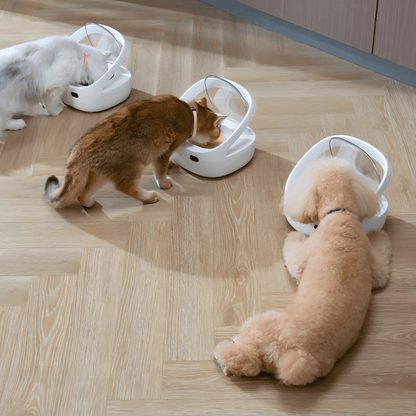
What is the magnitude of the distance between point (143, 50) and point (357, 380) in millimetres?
2081

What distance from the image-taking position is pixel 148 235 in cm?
175

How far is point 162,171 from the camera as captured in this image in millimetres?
1865

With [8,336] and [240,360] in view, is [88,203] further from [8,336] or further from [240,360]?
[240,360]

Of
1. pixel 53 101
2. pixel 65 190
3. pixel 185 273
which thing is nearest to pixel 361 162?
pixel 185 273

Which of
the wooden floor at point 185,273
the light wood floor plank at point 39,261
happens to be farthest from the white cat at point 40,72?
the light wood floor plank at point 39,261

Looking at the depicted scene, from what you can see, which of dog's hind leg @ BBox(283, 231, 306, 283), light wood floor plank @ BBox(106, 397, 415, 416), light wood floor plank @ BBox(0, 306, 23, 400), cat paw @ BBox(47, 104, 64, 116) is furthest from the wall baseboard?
light wood floor plank @ BBox(0, 306, 23, 400)

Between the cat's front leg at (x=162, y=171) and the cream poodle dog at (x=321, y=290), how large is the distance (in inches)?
21.6

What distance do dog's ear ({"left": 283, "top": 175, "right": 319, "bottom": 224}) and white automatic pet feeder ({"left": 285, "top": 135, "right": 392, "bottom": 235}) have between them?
0.49 ft

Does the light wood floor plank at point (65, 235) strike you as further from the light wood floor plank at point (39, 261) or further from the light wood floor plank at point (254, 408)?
the light wood floor plank at point (254, 408)

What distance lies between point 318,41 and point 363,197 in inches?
61.8

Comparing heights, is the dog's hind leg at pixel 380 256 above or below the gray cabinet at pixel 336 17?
below

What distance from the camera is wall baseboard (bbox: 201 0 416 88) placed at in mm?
2447

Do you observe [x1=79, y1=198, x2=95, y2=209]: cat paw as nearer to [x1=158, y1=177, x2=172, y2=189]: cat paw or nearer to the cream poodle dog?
[x1=158, y1=177, x2=172, y2=189]: cat paw

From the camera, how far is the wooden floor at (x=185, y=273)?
1.32 metres
